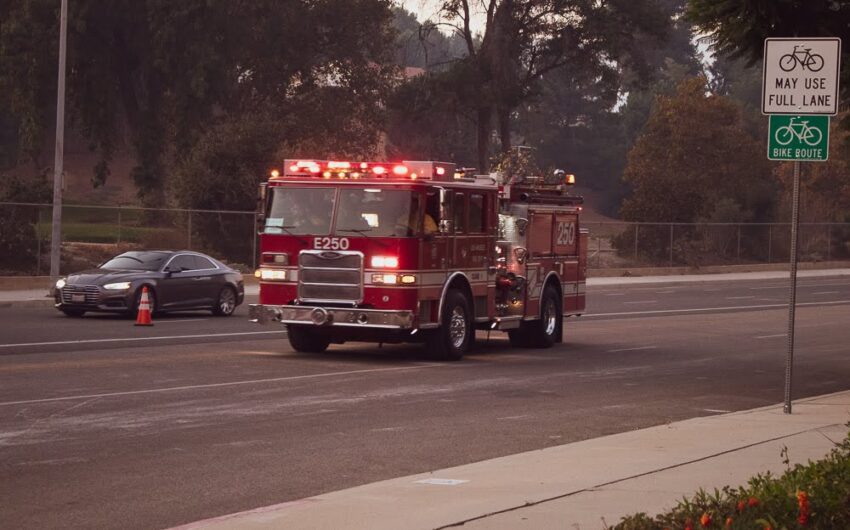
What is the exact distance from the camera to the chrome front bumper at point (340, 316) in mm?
19422

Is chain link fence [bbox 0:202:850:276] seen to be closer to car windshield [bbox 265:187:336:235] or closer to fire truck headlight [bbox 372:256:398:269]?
car windshield [bbox 265:187:336:235]

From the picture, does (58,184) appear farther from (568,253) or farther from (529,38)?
(529,38)

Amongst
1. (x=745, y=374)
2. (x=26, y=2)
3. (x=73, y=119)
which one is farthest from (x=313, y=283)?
(x=73, y=119)

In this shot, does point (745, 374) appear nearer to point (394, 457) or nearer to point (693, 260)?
point (394, 457)

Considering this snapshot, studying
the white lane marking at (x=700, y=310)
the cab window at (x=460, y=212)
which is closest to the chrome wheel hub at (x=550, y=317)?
the cab window at (x=460, y=212)

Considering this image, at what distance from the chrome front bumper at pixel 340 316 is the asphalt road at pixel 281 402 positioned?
60 cm

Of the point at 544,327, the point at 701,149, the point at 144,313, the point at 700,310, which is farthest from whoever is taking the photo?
the point at 701,149

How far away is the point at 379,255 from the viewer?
19.8 meters

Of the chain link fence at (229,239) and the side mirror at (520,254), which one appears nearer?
the side mirror at (520,254)

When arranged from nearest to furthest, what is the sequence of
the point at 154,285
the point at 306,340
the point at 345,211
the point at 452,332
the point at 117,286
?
the point at 345,211
the point at 452,332
the point at 306,340
the point at 117,286
the point at 154,285

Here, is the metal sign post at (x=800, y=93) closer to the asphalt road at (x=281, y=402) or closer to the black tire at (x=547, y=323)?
the asphalt road at (x=281, y=402)

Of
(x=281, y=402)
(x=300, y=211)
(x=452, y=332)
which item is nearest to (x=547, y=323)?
(x=452, y=332)

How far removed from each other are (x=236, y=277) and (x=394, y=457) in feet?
59.9

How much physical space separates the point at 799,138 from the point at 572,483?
5575mm
